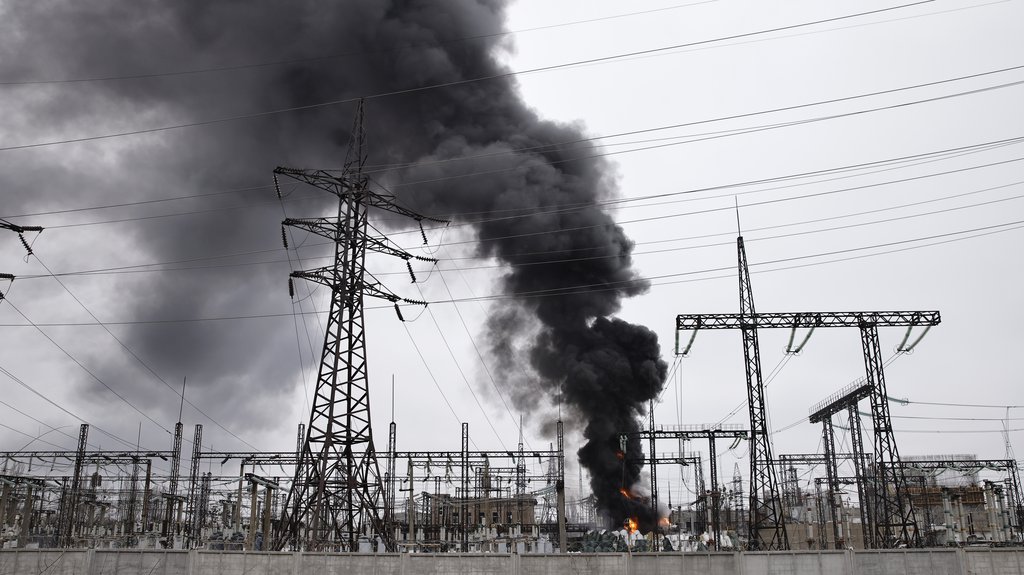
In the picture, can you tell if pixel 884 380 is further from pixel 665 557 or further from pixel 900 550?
pixel 665 557

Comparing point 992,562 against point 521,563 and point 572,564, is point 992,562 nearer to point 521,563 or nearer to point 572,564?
point 572,564

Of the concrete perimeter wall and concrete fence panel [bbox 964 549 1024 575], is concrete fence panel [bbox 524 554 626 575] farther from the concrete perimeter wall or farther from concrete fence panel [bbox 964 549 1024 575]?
concrete fence panel [bbox 964 549 1024 575]

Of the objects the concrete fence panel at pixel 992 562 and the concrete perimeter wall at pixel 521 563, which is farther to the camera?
the concrete fence panel at pixel 992 562

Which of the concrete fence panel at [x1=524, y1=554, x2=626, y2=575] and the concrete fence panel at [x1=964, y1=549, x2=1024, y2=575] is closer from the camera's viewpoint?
the concrete fence panel at [x1=524, y1=554, x2=626, y2=575]

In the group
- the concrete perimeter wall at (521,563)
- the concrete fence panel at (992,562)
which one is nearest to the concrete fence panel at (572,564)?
the concrete perimeter wall at (521,563)

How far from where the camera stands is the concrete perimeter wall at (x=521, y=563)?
21.5m

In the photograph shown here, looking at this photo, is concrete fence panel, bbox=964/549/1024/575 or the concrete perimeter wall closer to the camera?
the concrete perimeter wall

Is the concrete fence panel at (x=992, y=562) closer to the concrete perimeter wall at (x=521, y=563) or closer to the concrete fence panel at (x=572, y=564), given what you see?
the concrete perimeter wall at (x=521, y=563)

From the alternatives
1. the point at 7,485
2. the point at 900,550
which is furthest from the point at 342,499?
the point at 7,485

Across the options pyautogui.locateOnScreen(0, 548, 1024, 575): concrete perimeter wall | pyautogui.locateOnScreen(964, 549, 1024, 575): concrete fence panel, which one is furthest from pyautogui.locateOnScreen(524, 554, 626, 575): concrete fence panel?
pyautogui.locateOnScreen(964, 549, 1024, 575): concrete fence panel

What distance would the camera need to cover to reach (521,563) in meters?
21.5

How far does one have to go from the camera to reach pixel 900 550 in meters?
21.8

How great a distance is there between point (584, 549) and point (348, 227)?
18103mm

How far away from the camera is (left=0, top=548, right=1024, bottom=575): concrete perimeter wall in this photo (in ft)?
70.6
